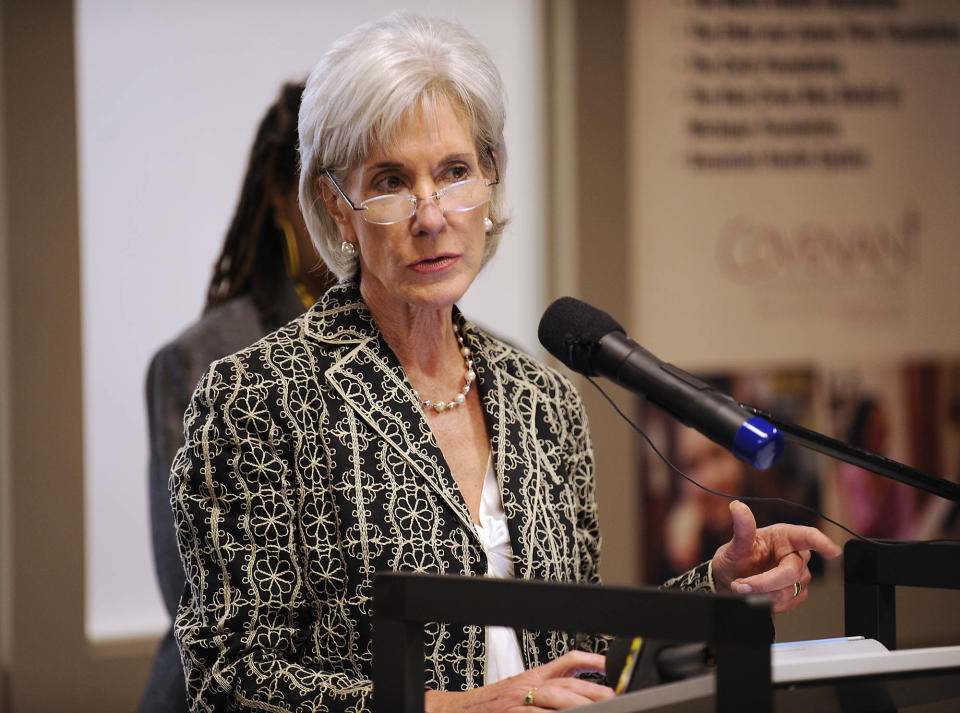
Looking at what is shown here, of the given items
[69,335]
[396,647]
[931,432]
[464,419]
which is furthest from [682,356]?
[396,647]

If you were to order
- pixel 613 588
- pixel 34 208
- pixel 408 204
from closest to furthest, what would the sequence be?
pixel 613 588
pixel 408 204
pixel 34 208

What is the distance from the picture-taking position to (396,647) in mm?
927

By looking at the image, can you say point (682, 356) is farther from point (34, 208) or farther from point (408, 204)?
point (408, 204)

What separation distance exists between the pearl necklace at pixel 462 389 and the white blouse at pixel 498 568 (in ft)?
0.46

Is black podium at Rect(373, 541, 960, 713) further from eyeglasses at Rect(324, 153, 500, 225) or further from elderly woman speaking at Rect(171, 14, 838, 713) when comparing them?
eyeglasses at Rect(324, 153, 500, 225)

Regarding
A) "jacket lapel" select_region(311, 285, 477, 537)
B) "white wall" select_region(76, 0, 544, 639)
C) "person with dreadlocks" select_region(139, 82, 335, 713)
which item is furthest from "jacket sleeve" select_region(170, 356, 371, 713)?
"white wall" select_region(76, 0, 544, 639)

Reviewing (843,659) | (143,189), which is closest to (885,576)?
(843,659)

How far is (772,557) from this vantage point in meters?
1.25

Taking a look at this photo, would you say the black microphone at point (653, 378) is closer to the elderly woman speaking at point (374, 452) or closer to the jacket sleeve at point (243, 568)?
the elderly woman speaking at point (374, 452)

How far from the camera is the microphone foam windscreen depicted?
107 centimetres

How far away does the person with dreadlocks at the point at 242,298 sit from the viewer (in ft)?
6.79

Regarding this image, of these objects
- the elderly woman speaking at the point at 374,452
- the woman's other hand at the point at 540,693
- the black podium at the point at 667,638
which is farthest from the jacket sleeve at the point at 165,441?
the black podium at the point at 667,638

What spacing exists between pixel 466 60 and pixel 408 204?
0.69 feet

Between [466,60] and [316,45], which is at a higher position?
[316,45]
